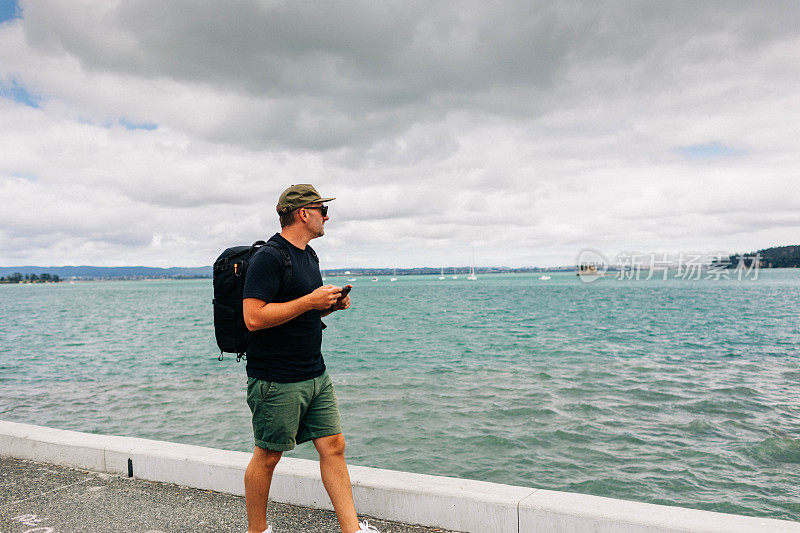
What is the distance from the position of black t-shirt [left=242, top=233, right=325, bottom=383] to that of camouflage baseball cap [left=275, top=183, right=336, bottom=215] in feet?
0.60

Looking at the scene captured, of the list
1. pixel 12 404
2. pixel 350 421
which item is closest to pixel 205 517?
pixel 350 421

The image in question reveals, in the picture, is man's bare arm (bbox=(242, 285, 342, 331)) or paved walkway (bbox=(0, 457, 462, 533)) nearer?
man's bare arm (bbox=(242, 285, 342, 331))

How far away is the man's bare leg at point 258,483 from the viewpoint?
3.23 m

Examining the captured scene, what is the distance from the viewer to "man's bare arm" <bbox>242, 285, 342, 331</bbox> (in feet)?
9.69

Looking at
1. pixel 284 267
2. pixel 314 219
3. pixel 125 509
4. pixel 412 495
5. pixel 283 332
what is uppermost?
pixel 314 219

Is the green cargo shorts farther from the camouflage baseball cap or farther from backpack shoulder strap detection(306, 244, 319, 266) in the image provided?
the camouflage baseball cap

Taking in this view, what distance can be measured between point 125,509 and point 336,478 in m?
1.90

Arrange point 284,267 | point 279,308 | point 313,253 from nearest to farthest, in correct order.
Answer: point 279,308, point 284,267, point 313,253

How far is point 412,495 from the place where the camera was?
3715 mm

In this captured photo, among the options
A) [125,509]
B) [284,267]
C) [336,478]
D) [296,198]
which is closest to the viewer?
[284,267]

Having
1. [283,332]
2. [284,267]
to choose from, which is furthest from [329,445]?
[284,267]

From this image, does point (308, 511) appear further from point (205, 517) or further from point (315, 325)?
point (315, 325)

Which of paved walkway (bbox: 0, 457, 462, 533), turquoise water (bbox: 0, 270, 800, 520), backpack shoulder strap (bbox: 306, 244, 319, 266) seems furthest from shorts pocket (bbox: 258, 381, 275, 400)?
turquoise water (bbox: 0, 270, 800, 520)

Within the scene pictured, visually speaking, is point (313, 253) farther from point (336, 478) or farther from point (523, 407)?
point (523, 407)
